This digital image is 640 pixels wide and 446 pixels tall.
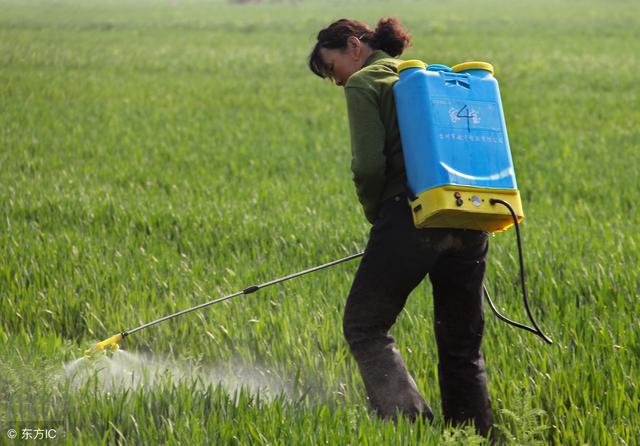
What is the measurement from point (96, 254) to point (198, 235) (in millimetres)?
901

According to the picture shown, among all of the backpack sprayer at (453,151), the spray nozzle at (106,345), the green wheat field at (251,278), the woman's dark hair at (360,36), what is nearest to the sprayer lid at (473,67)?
→ the backpack sprayer at (453,151)

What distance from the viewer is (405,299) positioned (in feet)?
11.5

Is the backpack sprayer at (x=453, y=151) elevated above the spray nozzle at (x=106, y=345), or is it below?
above

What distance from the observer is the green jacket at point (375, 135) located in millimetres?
3385

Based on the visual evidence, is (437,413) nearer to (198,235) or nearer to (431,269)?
(431,269)

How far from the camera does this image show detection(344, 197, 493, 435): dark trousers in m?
3.43

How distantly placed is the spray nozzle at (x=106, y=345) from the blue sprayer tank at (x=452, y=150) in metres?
1.84

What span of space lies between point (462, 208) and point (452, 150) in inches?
9.1

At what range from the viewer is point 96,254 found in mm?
6117

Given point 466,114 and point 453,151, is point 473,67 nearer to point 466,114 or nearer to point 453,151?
point 466,114

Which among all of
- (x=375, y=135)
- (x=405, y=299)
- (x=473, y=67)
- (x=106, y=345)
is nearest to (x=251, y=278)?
(x=106, y=345)

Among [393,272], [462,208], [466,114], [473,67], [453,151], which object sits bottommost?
[393,272]

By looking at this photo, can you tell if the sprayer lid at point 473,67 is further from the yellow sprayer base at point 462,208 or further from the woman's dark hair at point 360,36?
Result: the yellow sprayer base at point 462,208

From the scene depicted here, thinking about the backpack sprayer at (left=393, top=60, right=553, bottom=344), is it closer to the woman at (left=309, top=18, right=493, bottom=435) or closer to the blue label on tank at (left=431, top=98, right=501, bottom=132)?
the blue label on tank at (left=431, top=98, right=501, bottom=132)
